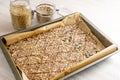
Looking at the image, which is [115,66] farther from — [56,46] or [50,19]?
[50,19]

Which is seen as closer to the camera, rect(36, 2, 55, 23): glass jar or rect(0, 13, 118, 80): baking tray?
rect(0, 13, 118, 80): baking tray

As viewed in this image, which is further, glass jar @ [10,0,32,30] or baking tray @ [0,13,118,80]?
glass jar @ [10,0,32,30]

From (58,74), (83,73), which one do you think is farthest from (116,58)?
(58,74)

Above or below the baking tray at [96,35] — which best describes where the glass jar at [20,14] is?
above

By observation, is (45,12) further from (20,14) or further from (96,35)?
(96,35)

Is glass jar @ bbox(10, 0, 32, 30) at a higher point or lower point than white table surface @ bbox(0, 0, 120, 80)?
higher

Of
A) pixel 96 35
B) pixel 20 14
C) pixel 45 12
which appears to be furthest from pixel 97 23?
pixel 20 14
